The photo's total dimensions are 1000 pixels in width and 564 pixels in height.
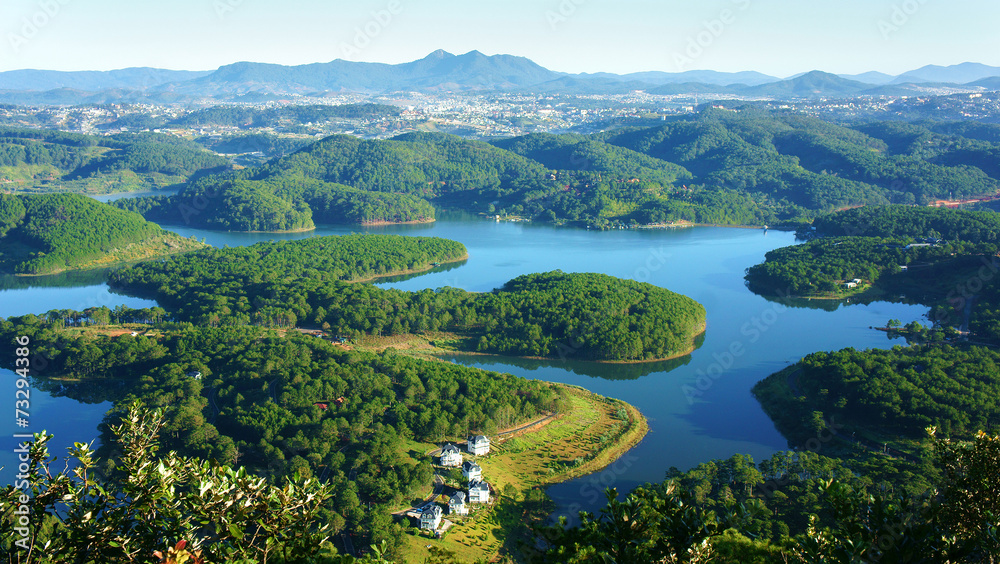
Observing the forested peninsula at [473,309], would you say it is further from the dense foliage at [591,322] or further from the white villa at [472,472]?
the white villa at [472,472]

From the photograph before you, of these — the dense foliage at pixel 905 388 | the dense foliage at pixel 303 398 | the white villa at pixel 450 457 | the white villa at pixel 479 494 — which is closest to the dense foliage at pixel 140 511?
the dense foliage at pixel 303 398

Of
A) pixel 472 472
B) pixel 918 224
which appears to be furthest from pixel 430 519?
pixel 918 224

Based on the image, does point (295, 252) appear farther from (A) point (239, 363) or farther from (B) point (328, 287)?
(A) point (239, 363)

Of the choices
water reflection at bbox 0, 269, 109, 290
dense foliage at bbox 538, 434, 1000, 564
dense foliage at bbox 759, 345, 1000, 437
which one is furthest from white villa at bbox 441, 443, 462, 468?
water reflection at bbox 0, 269, 109, 290

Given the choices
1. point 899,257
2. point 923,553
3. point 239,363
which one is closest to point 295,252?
point 239,363

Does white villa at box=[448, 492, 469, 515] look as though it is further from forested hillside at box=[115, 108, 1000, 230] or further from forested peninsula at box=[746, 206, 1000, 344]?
forested hillside at box=[115, 108, 1000, 230]

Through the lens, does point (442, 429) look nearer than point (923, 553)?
No

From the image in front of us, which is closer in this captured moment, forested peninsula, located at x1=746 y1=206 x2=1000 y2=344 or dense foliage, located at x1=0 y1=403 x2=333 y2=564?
dense foliage, located at x1=0 y1=403 x2=333 y2=564
